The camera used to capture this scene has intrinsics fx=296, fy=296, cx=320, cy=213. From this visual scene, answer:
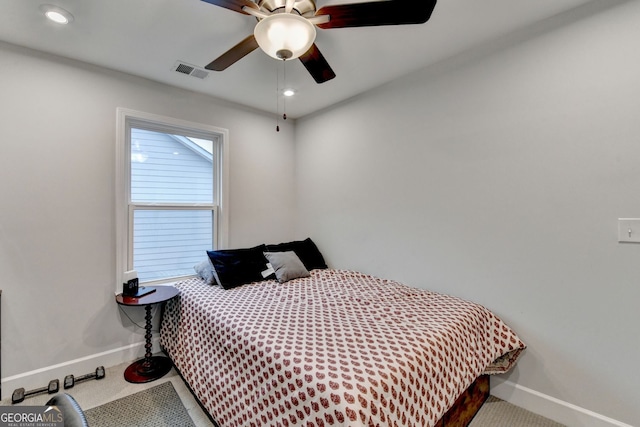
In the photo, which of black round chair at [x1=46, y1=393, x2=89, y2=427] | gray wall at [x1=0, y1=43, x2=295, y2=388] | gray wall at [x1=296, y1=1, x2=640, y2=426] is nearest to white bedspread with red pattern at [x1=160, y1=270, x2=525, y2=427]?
gray wall at [x1=296, y1=1, x2=640, y2=426]

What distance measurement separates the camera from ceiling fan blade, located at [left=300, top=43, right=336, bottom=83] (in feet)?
5.72

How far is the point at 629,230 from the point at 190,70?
3.20 metres

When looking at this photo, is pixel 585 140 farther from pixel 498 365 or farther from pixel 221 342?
pixel 221 342

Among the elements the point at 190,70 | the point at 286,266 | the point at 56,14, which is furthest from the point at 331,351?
the point at 56,14

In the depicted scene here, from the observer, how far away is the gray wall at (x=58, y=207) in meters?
2.10

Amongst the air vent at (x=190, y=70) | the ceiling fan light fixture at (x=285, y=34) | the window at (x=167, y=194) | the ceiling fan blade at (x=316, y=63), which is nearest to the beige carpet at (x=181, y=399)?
the window at (x=167, y=194)

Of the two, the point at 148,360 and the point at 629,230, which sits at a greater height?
the point at 629,230

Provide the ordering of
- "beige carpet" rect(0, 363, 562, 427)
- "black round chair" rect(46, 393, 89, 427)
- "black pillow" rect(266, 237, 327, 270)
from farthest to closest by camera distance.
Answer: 1. "black pillow" rect(266, 237, 327, 270)
2. "beige carpet" rect(0, 363, 562, 427)
3. "black round chair" rect(46, 393, 89, 427)

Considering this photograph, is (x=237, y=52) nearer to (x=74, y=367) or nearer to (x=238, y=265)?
(x=238, y=265)

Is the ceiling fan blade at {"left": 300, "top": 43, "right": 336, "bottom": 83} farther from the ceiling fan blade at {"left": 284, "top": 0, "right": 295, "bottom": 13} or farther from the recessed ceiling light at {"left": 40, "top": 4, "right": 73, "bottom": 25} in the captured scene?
the recessed ceiling light at {"left": 40, "top": 4, "right": 73, "bottom": 25}

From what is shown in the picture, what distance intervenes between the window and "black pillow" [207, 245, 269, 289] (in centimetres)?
38

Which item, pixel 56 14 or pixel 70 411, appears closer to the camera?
pixel 70 411
